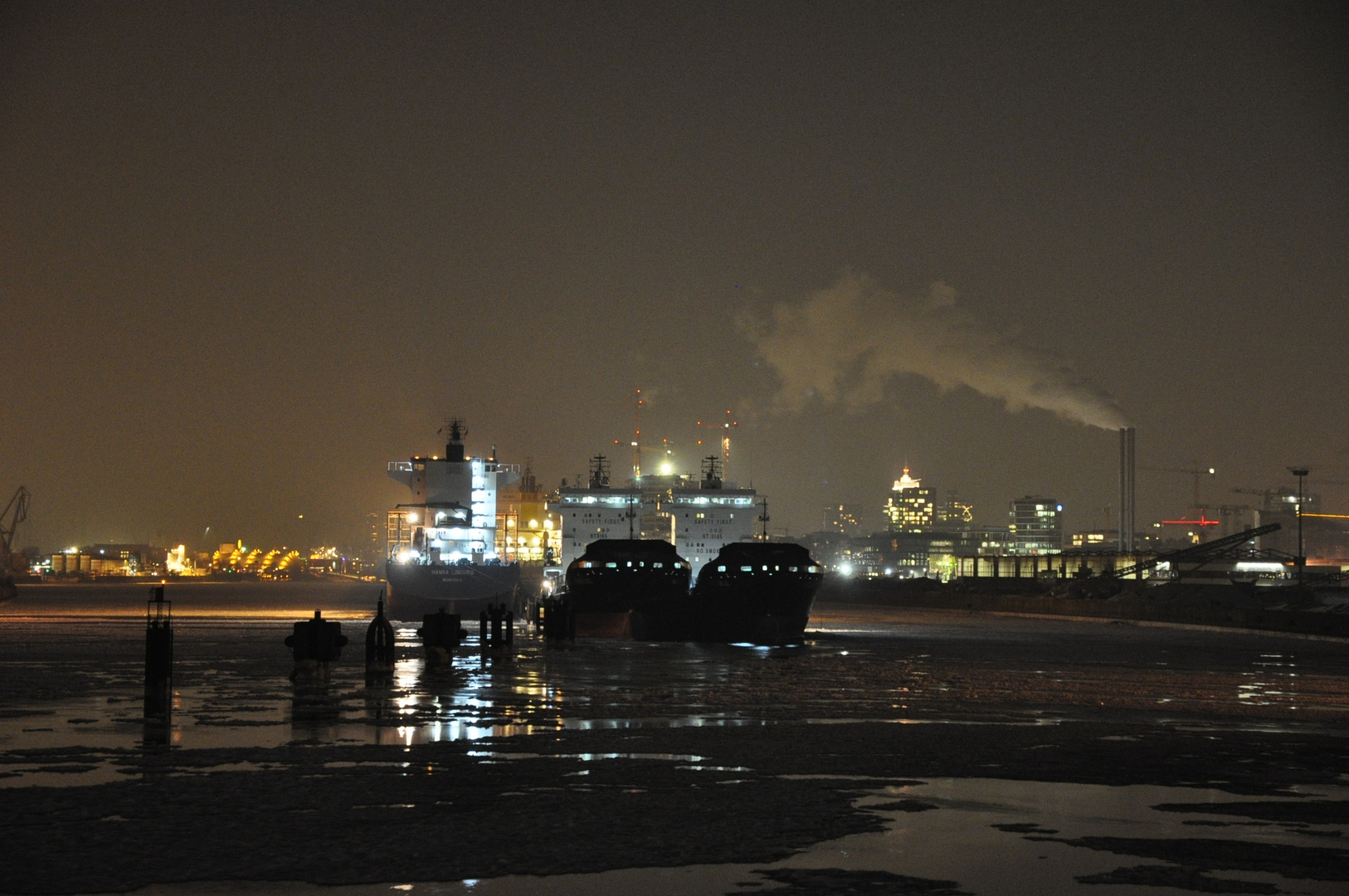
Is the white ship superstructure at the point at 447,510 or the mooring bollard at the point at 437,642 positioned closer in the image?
the mooring bollard at the point at 437,642

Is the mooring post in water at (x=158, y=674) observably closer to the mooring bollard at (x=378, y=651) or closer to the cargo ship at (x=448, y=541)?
the mooring bollard at (x=378, y=651)

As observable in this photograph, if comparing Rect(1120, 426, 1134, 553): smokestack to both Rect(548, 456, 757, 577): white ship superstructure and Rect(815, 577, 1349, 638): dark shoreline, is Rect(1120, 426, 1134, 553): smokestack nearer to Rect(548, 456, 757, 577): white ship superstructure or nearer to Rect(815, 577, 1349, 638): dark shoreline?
Rect(815, 577, 1349, 638): dark shoreline

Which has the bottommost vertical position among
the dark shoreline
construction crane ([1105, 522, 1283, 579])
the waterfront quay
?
the dark shoreline

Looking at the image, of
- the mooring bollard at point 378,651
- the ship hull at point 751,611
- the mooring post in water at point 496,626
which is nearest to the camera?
the mooring bollard at point 378,651

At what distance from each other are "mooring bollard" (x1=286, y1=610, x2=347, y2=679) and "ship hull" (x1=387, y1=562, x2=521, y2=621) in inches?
2038

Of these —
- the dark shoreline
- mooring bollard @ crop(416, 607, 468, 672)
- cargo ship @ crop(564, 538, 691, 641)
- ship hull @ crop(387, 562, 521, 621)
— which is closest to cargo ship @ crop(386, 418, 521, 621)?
ship hull @ crop(387, 562, 521, 621)

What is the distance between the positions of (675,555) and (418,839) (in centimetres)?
5405

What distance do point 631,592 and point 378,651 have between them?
1309 inches

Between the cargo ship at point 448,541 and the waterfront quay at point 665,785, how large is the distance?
49.2 metres

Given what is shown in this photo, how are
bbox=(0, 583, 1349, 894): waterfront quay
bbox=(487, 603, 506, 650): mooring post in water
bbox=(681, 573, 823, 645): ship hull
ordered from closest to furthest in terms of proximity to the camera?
bbox=(0, 583, 1349, 894): waterfront quay < bbox=(487, 603, 506, 650): mooring post in water < bbox=(681, 573, 823, 645): ship hull

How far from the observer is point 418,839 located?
1196cm

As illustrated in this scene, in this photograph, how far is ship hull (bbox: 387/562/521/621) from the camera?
8138 cm

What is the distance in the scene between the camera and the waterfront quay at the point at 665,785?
35.6 ft

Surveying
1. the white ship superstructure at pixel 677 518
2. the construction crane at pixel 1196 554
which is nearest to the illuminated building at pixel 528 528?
the white ship superstructure at pixel 677 518
